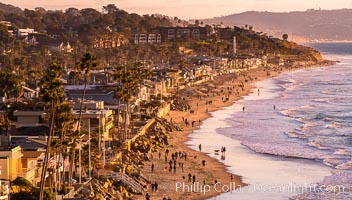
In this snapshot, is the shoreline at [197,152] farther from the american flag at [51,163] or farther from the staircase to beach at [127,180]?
the american flag at [51,163]

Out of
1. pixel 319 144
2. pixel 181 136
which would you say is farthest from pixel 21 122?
pixel 319 144

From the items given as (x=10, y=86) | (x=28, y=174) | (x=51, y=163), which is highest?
(x=10, y=86)

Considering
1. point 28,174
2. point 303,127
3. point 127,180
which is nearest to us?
point 28,174

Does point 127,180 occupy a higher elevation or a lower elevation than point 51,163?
lower

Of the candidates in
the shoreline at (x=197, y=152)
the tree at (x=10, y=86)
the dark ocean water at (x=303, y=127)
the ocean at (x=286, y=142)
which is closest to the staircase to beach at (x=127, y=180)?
the shoreline at (x=197, y=152)

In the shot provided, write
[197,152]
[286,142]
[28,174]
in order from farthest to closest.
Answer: [286,142] → [197,152] → [28,174]

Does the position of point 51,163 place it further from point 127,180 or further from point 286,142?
point 286,142

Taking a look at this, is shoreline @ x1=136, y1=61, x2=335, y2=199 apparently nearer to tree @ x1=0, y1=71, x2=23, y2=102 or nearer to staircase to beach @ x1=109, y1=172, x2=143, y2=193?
staircase to beach @ x1=109, y1=172, x2=143, y2=193

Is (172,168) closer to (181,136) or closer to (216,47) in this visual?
(181,136)

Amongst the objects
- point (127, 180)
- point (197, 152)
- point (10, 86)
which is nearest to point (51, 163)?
point (127, 180)
